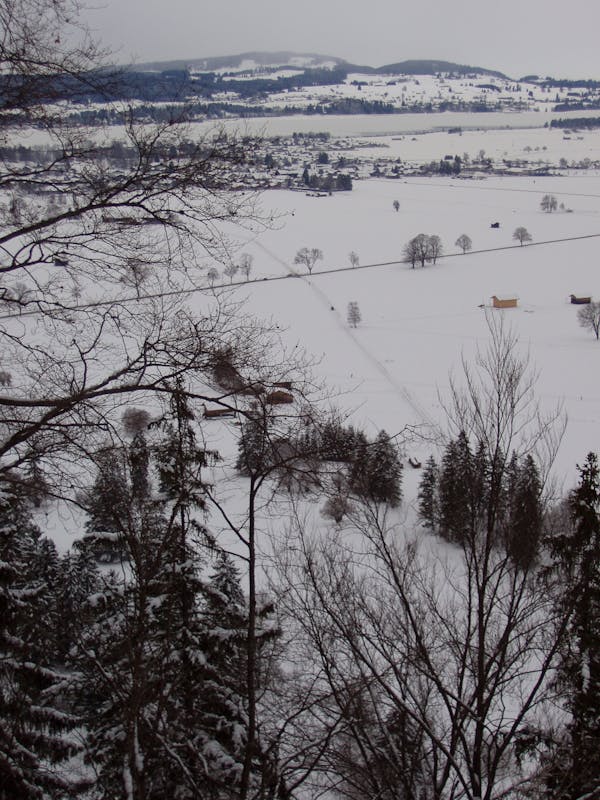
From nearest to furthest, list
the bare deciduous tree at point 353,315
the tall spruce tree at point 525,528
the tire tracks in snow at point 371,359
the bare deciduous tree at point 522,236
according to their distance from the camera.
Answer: the tall spruce tree at point 525,528 → the tire tracks in snow at point 371,359 → the bare deciduous tree at point 353,315 → the bare deciduous tree at point 522,236

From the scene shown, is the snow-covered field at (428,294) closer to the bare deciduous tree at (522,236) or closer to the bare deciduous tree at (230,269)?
the bare deciduous tree at (522,236)

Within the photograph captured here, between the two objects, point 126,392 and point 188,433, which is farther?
point 188,433

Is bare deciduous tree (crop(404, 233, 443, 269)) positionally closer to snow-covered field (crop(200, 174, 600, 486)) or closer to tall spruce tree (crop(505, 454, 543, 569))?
snow-covered field (crop(200, 174, 600, 486))

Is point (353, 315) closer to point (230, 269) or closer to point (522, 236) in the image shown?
point (522, 236)

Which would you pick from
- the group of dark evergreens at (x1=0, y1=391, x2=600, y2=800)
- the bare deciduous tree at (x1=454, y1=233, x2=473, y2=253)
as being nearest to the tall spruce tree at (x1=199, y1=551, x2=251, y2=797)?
the group of dark evergreens at (x1=0, y1=391, x2=600, y2=800)

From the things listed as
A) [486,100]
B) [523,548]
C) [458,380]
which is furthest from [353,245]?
[486,100]

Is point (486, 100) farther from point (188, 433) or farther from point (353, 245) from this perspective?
point (188, 433)

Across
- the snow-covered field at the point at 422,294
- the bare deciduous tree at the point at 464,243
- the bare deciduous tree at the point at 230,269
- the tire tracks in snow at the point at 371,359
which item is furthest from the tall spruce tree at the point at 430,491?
the bare deciduous tree at the point at 464,243

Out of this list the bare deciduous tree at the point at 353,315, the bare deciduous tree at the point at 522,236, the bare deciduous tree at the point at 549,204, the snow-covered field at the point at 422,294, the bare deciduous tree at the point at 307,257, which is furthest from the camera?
the bare deciduous tree at the point at 549,204

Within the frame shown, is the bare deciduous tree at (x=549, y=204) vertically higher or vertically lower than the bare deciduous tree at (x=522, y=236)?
higher
